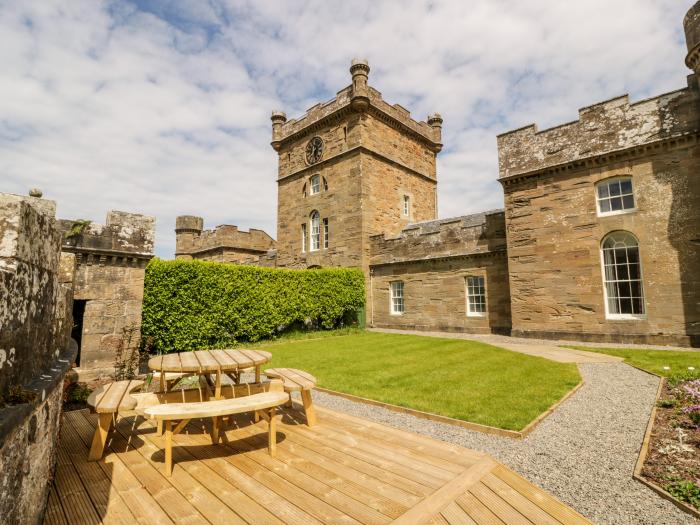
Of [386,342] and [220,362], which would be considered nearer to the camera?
[220,362]

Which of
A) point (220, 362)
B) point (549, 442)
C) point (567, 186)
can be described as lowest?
point (549, 442)

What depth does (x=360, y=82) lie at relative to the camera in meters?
19.6

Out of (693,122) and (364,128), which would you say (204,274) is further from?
(693,122)

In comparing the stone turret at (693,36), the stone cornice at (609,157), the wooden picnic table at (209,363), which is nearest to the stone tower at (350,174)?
the stone cornice at (609,157)

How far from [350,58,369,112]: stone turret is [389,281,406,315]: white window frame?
1005 centimetres

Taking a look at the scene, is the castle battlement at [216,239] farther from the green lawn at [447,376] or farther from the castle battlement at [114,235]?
the castle battlement at [114,235]

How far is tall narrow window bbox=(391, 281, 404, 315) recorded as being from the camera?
1889cm

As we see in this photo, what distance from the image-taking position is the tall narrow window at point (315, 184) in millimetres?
22219

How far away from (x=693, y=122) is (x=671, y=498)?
42.1 feet

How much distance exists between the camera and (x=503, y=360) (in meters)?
9.37

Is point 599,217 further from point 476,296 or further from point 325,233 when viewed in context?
point 325,233

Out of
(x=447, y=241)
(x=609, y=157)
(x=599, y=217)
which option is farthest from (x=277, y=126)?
(x=599, y=217)

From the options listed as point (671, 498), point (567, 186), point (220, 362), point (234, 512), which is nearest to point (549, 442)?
point (671, 498)

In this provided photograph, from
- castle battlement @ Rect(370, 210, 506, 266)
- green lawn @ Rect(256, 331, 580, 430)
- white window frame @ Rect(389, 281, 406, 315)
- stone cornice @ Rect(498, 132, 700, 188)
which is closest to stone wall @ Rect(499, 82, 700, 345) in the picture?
stone cornice @ Rect(498, 132, 700, 188)
